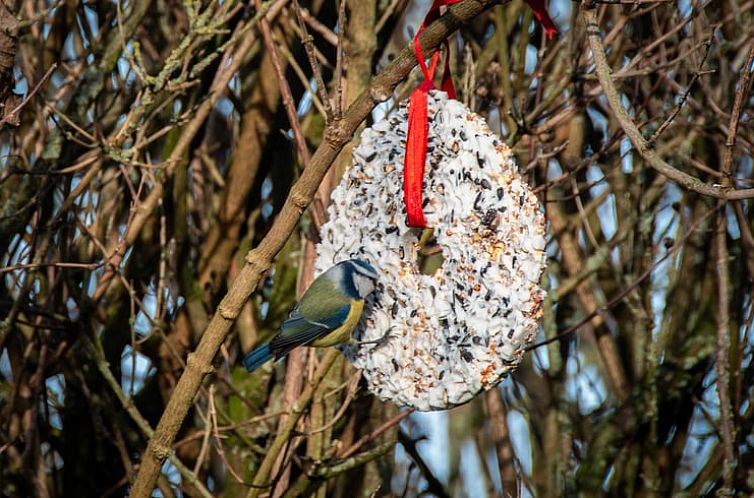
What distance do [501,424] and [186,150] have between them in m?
1.80

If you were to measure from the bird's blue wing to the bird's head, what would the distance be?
0.18 feet

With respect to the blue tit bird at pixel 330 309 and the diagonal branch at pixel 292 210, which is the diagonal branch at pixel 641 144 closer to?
the diagonal branch at pixel 292 210

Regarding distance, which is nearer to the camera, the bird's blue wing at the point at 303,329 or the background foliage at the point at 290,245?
the bird's blue wing at the point at 303,329

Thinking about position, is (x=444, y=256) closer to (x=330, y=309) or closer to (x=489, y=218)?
(x=489, y=218)

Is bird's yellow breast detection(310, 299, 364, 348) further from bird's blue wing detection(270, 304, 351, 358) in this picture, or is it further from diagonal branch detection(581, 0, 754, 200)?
diagonal branch detection(581, 0, 754, 200)

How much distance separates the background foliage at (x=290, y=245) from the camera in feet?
10.4

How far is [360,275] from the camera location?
2328mm

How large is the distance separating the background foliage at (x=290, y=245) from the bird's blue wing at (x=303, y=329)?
53 centimetres

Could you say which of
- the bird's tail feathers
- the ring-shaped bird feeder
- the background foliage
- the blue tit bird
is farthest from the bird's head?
the background foliage

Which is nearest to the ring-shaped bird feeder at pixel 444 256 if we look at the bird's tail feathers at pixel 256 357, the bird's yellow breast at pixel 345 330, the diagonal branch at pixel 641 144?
the bird's yellow breast at pixel 345 330

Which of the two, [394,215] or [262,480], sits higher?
[394,215]

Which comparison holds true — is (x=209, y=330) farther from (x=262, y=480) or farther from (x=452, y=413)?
(x=452, y=413)

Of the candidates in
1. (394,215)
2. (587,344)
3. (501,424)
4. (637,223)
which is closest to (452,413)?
(587,344)

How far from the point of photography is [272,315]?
3.47 meters
